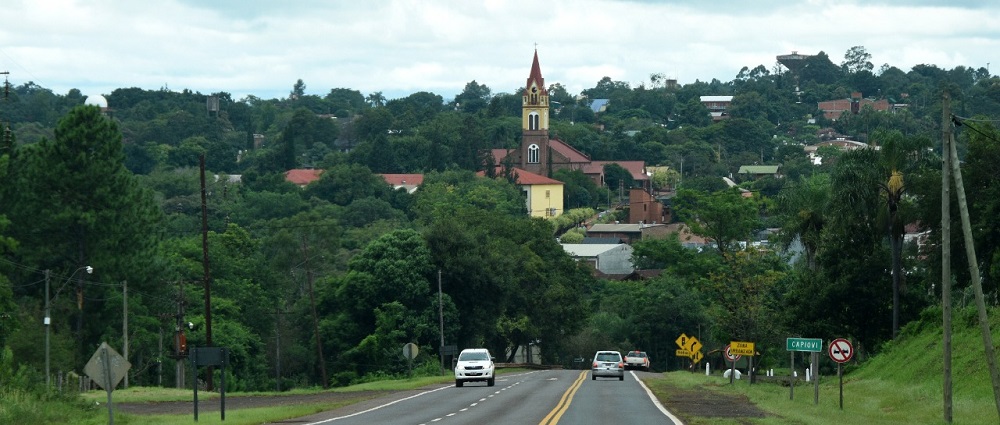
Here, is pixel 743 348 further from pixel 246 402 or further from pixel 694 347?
pixel 246 402

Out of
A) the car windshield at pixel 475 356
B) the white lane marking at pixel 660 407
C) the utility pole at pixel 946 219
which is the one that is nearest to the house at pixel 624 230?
the car windshield at pixel 475 356

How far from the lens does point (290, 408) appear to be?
42.2m

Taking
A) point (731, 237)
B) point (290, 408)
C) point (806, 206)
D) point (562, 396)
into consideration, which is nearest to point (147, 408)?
point (290, 408)

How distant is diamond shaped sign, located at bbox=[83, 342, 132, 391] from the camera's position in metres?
31.0

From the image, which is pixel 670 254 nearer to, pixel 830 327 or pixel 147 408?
pixel 830 327

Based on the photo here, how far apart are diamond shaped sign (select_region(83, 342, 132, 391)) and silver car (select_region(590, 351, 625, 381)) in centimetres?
3271

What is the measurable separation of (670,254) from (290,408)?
89.7 meters

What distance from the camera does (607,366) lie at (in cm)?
6203

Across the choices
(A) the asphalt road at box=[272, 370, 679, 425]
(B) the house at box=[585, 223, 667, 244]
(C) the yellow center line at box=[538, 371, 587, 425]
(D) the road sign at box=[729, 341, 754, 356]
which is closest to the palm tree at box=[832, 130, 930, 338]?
(D) the road sign at box=[729, 341, 754, 356]

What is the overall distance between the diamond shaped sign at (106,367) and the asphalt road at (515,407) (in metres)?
5.58

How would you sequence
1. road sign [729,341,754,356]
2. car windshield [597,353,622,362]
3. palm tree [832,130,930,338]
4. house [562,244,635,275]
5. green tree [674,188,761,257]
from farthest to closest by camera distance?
house [562,244,635,275]
green tree [674,188,761,257]
car windshield [597,353,622,362]
palm tree [832,130,930,338]
road sign [729,341,754,356]

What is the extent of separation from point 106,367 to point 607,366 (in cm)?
3364

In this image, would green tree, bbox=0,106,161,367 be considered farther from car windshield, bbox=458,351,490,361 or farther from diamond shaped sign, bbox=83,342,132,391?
diamond shaped sign, bbox=83,342,132,391

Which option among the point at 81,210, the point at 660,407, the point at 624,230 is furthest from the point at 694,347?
the point at 624,230
